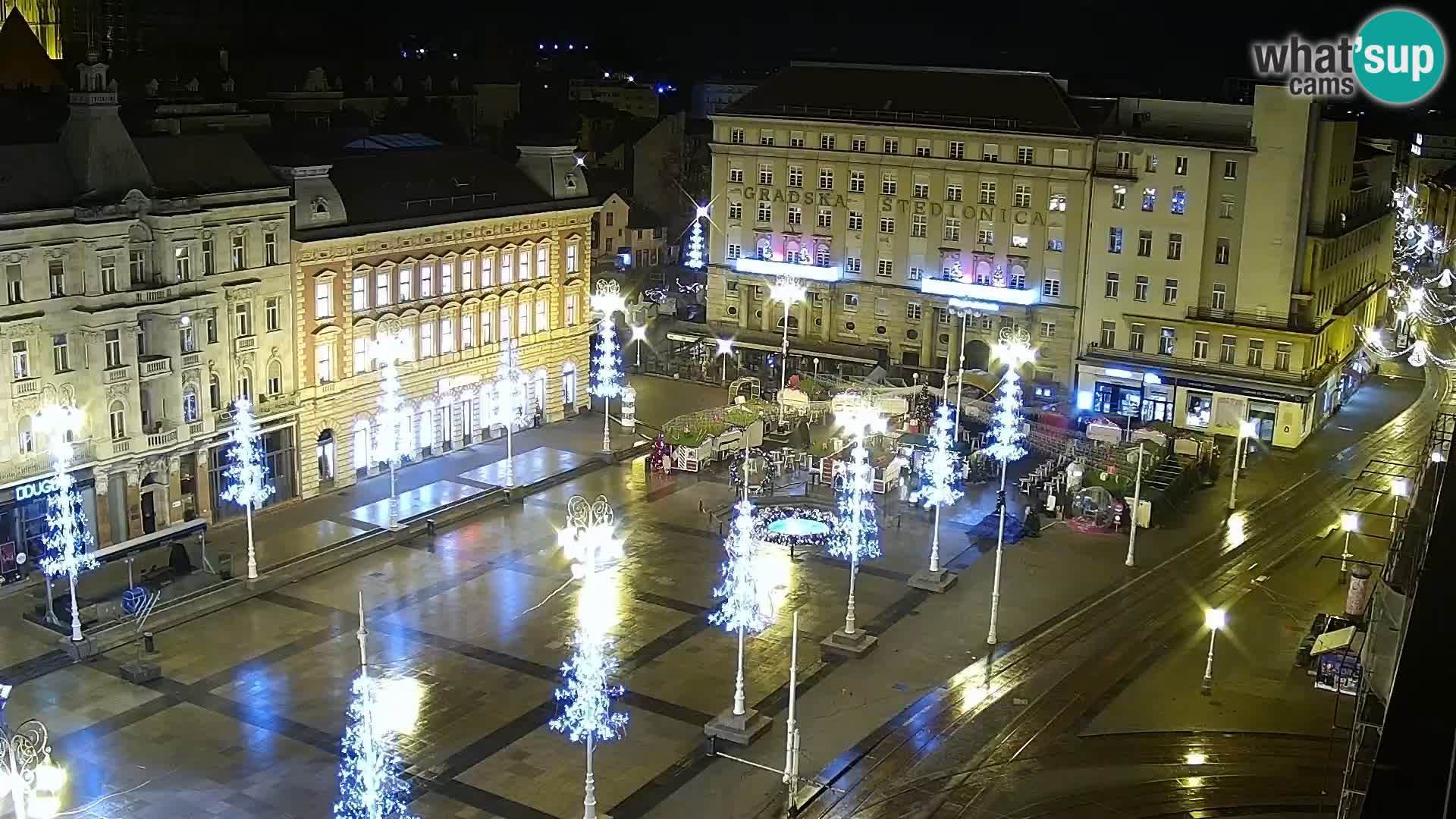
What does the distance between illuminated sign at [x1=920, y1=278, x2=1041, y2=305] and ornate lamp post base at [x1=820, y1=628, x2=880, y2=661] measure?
40568 millimetres

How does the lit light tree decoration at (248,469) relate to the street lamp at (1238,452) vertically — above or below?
above

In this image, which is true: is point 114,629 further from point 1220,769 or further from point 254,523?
point 1220,769

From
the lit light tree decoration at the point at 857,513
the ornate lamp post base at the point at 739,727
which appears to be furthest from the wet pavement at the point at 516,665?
the lit light tree decoration at the point at 857,513

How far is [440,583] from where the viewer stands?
56.6 metres

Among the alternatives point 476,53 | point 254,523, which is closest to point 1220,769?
point 254,523

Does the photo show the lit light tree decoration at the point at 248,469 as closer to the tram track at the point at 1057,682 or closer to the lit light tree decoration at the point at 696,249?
the tram track at the point at 1057,682

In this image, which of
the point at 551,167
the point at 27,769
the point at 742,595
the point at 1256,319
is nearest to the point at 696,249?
the point at 551,167

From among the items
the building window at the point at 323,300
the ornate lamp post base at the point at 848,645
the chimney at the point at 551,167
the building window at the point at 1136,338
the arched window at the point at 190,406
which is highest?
the chimney at the point at 551,167

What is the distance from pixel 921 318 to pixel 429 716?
175 feet

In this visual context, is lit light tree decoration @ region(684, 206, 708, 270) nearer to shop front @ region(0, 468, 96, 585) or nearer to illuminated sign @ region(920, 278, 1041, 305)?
illuminated sign @ region(920, 278, 1041, 305)

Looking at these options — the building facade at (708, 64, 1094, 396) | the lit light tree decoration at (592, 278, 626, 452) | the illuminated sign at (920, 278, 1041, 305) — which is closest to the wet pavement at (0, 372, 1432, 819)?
the lit light tree decoration at (592, 278, 626, 452)

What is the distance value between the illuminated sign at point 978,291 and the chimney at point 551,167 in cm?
2384

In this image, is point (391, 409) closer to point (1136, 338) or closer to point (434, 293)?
point (434, 293)

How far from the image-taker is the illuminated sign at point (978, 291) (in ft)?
285
